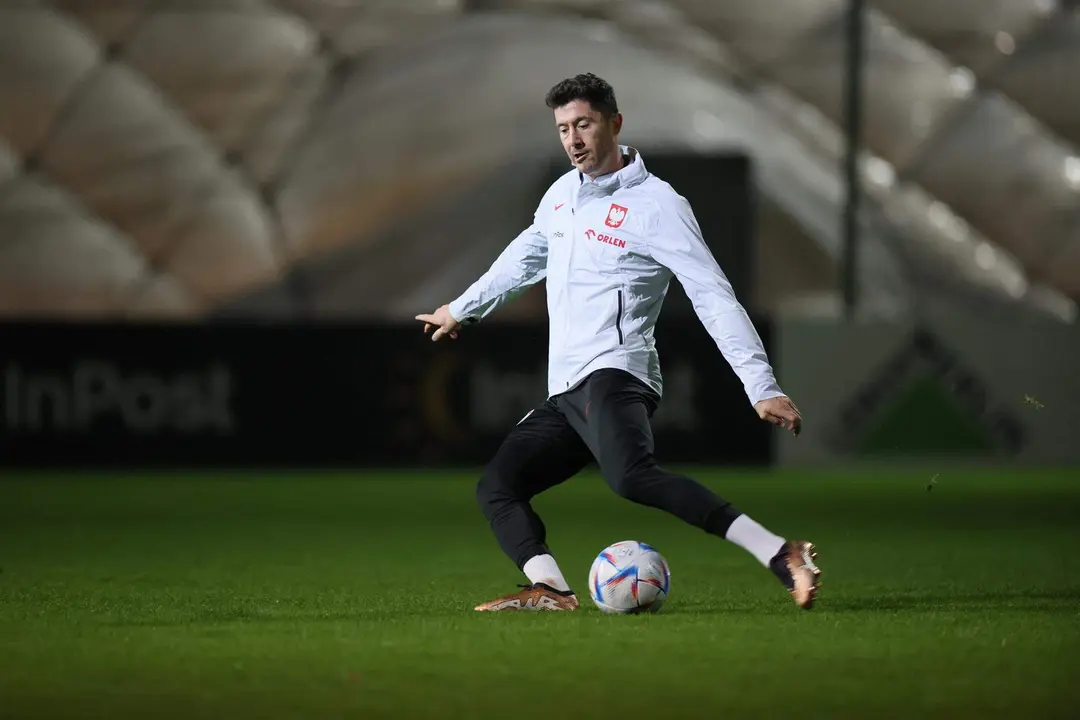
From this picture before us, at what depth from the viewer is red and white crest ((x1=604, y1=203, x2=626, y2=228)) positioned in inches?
260

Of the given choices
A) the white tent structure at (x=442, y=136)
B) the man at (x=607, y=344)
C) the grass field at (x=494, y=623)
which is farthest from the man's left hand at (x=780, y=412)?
the white tent structure at (x=442, y=136)

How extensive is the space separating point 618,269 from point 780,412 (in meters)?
0.84

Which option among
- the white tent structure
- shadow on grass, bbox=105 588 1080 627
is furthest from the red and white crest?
the white tent structure

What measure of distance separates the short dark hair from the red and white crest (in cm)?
32

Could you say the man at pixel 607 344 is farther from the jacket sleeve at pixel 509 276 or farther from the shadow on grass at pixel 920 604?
the shadow on grass at pixel 920 604

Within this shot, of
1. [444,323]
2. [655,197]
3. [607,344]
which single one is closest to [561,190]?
[655,197]

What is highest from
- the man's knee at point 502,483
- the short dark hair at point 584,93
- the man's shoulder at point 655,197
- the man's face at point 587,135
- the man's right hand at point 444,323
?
the short dark hair at point 584,93

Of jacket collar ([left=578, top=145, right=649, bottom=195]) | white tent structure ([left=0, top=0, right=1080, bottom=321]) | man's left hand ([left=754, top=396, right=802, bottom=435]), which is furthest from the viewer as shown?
white tent structure ([left=0, top=0, right=1080, bottom=321])

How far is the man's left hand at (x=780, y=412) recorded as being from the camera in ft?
20.1

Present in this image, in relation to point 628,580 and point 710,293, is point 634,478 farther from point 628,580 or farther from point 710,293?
point 710,293

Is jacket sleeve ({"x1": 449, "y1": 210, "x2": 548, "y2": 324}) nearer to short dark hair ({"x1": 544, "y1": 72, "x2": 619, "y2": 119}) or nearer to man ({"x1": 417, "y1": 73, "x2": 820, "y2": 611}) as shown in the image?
man ({"x1": 417, "y1": 73, "x2": 820, "y2": 611})

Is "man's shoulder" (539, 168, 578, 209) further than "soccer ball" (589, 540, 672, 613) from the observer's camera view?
Yes

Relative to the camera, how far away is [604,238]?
6613mm

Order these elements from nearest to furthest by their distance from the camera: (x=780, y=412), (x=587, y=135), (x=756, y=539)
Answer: (x=780, y=412) < (x=756, y=539) < (x=587, y=135)
